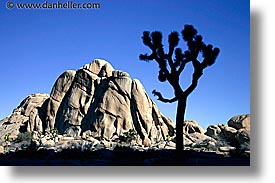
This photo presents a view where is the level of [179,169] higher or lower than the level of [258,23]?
lower

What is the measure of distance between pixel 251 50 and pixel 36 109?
165 inches

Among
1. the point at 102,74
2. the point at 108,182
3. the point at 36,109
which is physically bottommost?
the point at 108,182

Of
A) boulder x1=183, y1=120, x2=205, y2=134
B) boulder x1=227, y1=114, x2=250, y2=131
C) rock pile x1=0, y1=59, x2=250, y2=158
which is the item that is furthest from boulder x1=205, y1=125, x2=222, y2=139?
boulder x1=227, y1=114, x2=250, y2=131

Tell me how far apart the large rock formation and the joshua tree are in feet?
1.58

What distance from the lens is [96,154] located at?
27.0 ft

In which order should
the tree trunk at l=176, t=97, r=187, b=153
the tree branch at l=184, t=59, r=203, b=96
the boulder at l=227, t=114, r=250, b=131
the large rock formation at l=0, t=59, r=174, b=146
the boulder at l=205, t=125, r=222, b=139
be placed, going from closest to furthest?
the boulder at l=227, t=114, r=250, b=131
the tree branch at l=184, t=59, r=203, b=96
the tree trunk at l=176, t=97, r=187, b=153
the boulder at l=205, t=125, r=222, b=139
the large rock formation at l=0, t=59, r=174, b=146

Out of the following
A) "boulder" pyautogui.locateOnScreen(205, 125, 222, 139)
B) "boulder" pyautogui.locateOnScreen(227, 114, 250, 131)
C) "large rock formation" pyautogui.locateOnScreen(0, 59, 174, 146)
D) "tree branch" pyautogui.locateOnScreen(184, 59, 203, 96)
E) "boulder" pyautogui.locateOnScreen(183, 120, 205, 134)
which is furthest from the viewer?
"large rock formation" pyautogui.locateOnScreen(0, 59, 174, 146)

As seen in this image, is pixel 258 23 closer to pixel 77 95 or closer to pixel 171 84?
pixel 171 84

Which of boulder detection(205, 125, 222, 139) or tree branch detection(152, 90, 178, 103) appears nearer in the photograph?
tree branch detection(152, 90, 178, 103)

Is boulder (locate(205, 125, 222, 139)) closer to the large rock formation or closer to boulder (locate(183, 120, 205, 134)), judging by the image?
boulder (locate(183, 120, 205, 134))

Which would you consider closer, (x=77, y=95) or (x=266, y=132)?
(x=266, y=132)

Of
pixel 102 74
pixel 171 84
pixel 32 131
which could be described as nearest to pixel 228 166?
pixel 171 84

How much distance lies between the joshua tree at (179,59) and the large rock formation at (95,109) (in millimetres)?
483

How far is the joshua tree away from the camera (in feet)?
26.6
